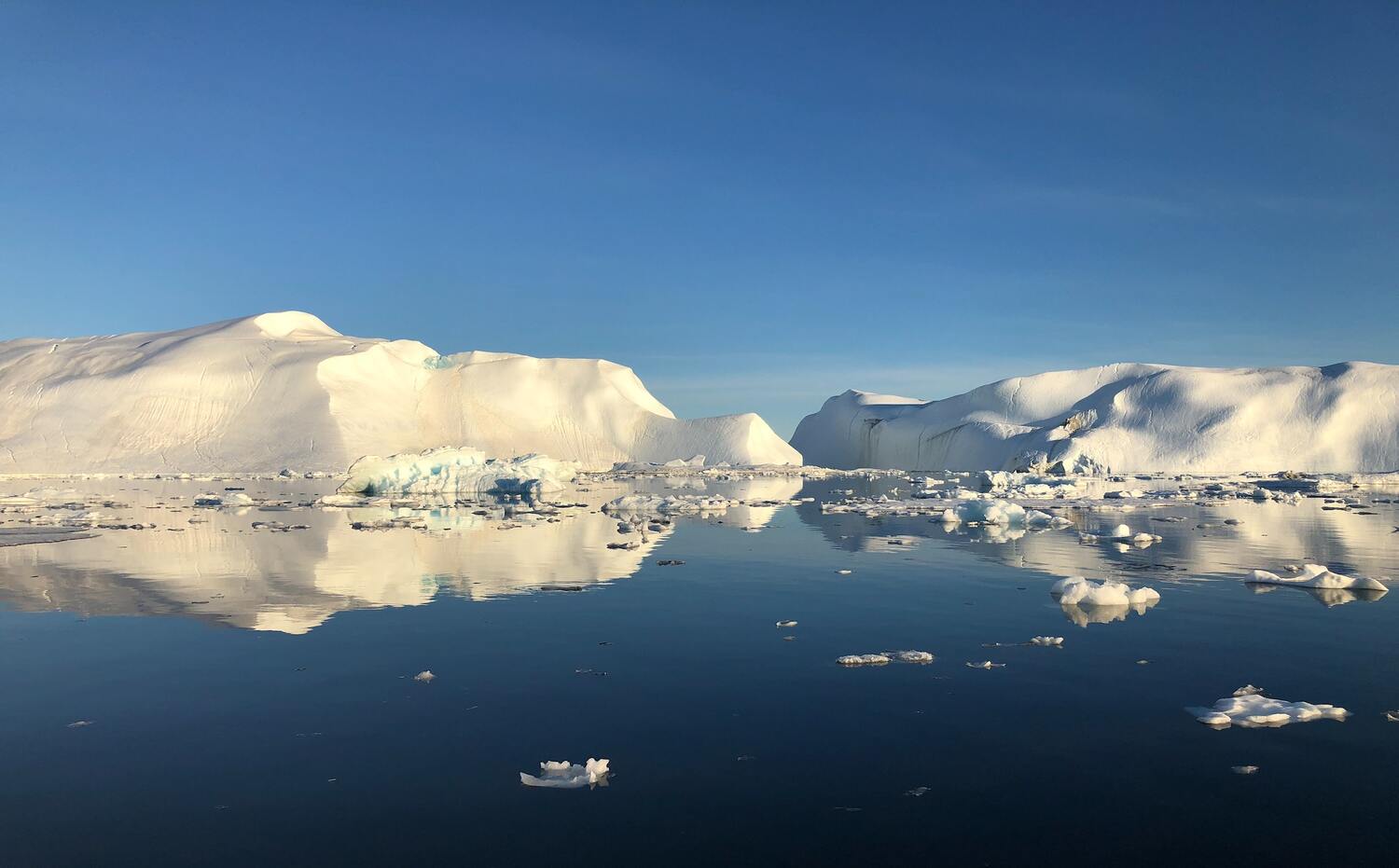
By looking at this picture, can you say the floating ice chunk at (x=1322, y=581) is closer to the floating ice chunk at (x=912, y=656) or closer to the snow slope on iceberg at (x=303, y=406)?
the floating ice chunk at (x=912, y=656)

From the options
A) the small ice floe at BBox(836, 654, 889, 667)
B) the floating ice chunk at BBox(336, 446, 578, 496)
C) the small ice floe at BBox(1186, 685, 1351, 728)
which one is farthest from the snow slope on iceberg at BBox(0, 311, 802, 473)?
the small ice floe at BBox(1186, 685, 1351, 728)

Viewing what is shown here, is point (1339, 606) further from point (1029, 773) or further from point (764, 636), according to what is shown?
point (1029, 773)

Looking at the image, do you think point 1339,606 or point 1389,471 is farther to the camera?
point 1389,471

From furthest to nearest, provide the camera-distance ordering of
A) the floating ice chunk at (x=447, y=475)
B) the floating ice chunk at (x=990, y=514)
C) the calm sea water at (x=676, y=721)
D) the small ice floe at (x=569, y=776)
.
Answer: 1. the floating ice chunk at (x=447, y=475)
2. the floating ice chunk at (x=990, y=514)
3. the small ice floe at (x=569, y=776)
4. the calm sea water at (x=676, y=721)

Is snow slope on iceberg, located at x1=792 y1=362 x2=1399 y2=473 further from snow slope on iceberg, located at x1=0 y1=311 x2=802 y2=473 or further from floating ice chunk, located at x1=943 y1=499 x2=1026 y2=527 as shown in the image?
floating ice chunk, located at x1=943 y1=499 x2=1026 y2=527

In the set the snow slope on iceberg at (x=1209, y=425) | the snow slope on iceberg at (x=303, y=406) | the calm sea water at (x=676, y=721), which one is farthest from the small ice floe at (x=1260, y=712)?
the snow slope on iceberg at (x=303, y=406)

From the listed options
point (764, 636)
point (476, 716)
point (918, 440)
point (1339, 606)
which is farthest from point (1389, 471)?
point (476, 716)
